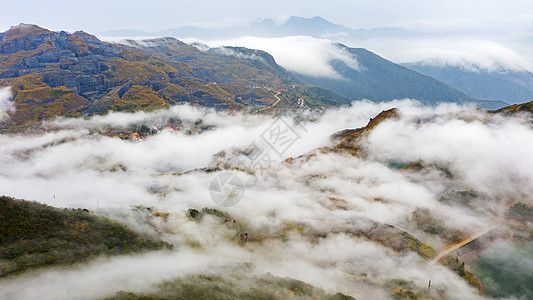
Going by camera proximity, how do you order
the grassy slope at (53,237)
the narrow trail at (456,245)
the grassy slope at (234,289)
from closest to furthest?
the grassy slope at (53,237) < the grassy slope at (234,289) < the narrow trail at (456,245)

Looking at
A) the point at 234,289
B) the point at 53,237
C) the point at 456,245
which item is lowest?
the point at 456,245

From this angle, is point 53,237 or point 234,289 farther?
point 234,289

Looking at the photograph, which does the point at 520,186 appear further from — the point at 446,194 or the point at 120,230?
the point at 120,230

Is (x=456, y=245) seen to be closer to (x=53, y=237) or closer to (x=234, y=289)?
(x=234, y=289)

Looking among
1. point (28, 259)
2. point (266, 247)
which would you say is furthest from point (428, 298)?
point (28, 259)

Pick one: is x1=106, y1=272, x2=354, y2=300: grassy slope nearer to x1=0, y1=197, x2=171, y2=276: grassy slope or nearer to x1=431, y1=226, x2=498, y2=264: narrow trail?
x1=0, y1=197, x2=171, y2=276: grassy slope

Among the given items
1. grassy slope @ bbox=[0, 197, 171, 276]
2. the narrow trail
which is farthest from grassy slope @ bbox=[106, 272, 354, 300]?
the narrow trail

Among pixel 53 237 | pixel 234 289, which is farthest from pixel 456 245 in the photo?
pixel 53 237

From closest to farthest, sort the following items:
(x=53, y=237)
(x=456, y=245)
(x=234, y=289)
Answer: (x=53, y=237) → (x=234, y=289) → (x=456, y=245)

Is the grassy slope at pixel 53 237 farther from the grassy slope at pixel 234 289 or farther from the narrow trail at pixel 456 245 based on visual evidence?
the narrow trail at pixel 456 245

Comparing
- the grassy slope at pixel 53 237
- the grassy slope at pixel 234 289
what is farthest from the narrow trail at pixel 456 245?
the grassy slope at pixel 53 237

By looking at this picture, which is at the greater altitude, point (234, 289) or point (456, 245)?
point (234, 289)
